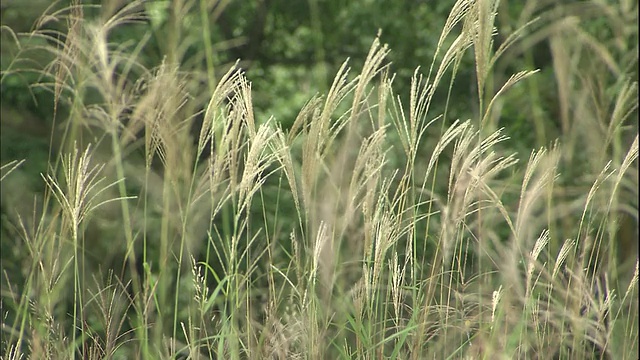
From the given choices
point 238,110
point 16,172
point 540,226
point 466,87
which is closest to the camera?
point 238,110

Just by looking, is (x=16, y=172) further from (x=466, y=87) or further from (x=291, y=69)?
(x=466, y=87)

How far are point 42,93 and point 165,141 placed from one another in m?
1.95

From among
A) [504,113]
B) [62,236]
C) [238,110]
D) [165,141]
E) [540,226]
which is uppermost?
[238,110]

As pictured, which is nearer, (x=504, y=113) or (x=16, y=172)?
(x=16, y=172)

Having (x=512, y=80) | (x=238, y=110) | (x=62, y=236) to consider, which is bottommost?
(x=62, y=236)

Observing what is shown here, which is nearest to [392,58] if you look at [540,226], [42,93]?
[540,226]

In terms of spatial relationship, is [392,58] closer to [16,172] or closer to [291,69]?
[291,69]

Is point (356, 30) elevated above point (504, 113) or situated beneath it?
elevated above

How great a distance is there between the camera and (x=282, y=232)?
392cm

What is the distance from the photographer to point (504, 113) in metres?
5.01

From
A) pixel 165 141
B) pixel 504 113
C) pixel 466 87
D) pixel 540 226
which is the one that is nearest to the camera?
pixel 165 141

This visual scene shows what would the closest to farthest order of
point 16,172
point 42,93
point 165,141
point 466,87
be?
point 165,141
point 16,172
point 42,93
point 466,87

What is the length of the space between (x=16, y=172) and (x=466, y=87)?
2206 mm

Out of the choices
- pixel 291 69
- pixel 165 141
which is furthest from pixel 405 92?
pixel 165 141
